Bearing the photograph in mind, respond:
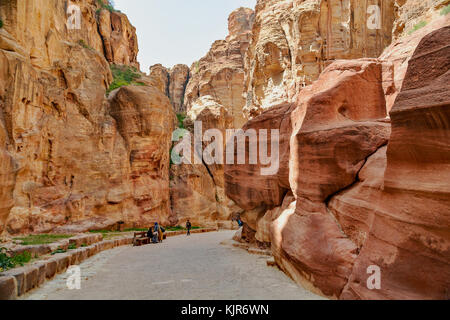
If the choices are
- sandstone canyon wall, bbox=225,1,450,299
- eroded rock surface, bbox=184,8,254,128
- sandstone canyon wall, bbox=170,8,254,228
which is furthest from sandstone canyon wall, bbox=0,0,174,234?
eroded rock surface, bbox=184,8,254,128

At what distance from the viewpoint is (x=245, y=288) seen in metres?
7.05

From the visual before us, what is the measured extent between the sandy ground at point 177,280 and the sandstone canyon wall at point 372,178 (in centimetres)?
78

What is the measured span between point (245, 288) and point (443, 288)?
13.1ft

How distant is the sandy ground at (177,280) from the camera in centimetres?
646

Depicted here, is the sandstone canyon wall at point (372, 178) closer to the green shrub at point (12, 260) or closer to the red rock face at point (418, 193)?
the red rock face at point (418, 193)

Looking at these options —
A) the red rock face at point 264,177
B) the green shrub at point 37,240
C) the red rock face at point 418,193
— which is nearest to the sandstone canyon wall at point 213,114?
the red rock face at point 264,177

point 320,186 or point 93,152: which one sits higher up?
point 93,152

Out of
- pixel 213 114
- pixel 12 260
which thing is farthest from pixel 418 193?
pixel 213 114

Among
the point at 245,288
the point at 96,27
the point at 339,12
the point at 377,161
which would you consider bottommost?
the point at 245,288

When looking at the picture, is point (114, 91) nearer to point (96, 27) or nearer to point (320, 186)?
point (96, 27)

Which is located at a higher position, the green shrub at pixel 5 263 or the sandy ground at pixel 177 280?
the green shrub at pixel 5 263

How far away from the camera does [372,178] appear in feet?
21.3

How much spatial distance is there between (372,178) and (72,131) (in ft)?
63.2
